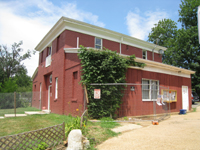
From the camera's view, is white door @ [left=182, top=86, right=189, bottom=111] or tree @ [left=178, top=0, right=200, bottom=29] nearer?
white door @ [left=182, top=86, right=189, bottom=111]

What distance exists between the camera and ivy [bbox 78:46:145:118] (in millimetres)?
9438

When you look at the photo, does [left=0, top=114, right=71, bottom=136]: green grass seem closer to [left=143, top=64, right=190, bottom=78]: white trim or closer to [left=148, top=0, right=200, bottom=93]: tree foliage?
[left=143, top=64, right=190, bottom=78]: white trim

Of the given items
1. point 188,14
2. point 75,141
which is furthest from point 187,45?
point 75,141

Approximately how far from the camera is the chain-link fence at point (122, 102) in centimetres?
938

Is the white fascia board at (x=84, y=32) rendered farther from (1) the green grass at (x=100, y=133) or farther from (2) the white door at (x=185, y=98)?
(1) the green grass at (x=100, y=133)

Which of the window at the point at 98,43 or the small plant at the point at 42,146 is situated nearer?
the small plant at the point at 42,146

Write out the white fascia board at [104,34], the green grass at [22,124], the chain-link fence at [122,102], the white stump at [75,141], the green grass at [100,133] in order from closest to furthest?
the white stump at [75,141] < the green grass at [100,133] < the green grass at [22,124] < the chain-link fence at [122,102] < the white fascia board at [104,34]

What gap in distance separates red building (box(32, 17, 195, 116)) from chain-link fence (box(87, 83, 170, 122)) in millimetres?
146

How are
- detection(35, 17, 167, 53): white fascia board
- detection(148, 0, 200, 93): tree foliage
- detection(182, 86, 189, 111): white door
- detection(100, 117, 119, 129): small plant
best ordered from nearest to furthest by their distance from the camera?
detection(100, 117, 119, 129): small plant, detection(35, 17, 167, 53): white fascia board, detection(182, 86, 189, 111): white door, detection(148, 0, 200, 93): tree foliage

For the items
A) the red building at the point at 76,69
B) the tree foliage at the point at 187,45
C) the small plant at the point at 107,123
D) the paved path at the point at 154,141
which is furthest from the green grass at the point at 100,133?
the tree foliage at the point at 187,45

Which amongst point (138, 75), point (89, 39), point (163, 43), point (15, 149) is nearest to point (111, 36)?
point (89, 39)

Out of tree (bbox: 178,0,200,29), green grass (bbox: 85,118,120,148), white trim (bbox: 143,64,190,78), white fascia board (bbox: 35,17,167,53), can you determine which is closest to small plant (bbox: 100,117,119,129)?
green grass (bbox: 85,118,120,148)

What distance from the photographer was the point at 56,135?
5172 millimetres

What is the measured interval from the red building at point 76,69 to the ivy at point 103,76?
725 mm
